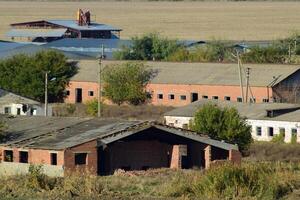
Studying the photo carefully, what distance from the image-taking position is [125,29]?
134500mm

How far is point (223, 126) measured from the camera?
44.4m

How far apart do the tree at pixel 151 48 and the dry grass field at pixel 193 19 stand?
25.4m

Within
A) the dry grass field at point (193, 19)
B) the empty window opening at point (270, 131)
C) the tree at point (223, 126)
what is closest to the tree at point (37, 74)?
the empty window opening at point (270, 131)

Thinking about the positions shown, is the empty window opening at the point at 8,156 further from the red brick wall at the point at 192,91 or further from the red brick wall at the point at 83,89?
the red brick wall at the point at 83,89

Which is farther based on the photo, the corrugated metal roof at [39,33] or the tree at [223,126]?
the corrugated metal roof at [39,33]

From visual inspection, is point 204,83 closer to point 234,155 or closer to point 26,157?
point 234,155

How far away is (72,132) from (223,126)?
6.68 meters

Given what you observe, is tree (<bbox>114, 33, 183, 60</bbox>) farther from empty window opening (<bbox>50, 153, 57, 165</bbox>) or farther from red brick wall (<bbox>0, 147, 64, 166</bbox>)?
A: empty window opening (<bbox>50, 153, 57, 165</bbox>)

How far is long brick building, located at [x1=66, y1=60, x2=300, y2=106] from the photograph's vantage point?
66438mm

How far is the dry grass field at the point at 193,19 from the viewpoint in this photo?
128500 millimetres

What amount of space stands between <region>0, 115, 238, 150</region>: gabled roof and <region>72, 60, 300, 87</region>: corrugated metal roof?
84.5ft

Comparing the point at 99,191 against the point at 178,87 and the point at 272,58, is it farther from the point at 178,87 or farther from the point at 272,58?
the point at 272,58

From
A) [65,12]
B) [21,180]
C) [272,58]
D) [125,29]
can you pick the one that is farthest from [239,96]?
[65,12]

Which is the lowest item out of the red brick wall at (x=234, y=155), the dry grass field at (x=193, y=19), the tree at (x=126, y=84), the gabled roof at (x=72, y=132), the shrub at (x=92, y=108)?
the red brick wall at (x=234, y=155)
